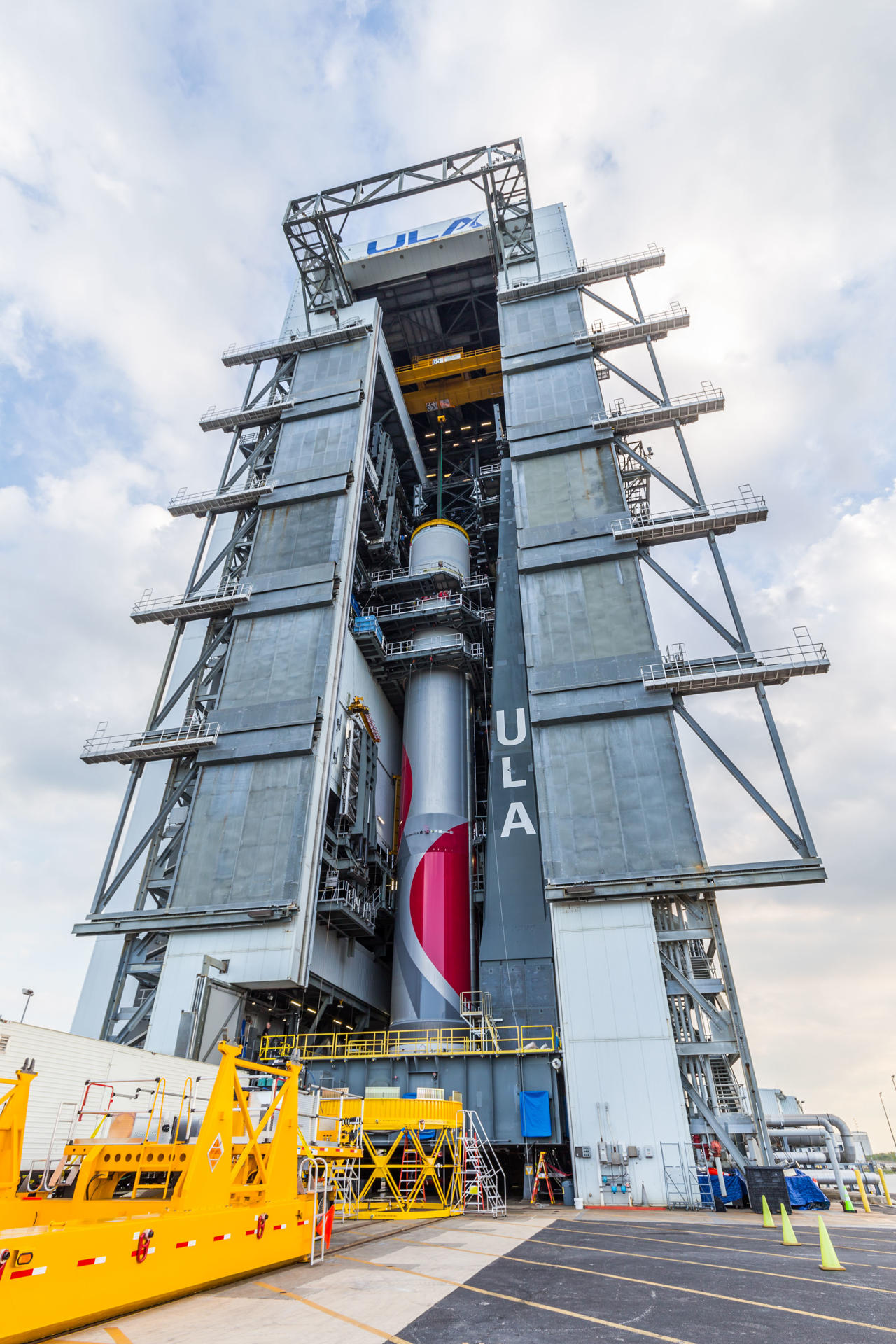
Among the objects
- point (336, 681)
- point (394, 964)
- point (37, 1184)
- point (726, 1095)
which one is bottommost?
point (37, 1184)

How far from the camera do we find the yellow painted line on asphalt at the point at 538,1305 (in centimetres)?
642

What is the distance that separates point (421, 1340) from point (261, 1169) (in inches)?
182

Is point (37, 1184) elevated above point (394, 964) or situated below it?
below

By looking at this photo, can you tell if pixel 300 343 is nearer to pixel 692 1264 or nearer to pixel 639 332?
pixel 639 332

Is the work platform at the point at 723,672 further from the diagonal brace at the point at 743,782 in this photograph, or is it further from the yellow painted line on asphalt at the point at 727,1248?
the yellow painted line on asphalt at the point at 727,1248

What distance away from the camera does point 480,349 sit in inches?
1861

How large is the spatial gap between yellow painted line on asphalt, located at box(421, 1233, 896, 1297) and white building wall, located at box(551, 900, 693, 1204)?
8.15 metres

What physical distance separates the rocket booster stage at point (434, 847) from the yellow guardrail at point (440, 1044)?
699 mm

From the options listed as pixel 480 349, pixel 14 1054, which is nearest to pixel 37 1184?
pixel 14 1054

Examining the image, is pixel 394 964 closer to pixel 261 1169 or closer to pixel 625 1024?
pixel 625 1024

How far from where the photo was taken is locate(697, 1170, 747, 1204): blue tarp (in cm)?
1850

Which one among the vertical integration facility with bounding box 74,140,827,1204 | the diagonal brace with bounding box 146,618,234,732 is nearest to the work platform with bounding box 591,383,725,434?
the vertical integration facility with bounding box 74,140,827,1204

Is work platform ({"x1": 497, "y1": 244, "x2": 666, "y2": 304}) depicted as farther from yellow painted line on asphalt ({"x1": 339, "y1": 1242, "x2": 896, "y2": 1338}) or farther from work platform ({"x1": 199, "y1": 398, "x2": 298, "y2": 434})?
yellow painted line on asphalt ({"x1": 339, "y1": 1242, "x2": 896, "y2": 1338})

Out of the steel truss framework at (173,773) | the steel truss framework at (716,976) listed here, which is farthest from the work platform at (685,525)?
Result: the steel truss framework at (173,773)
